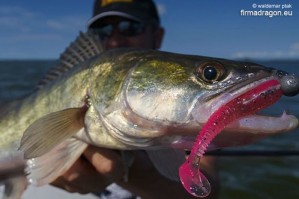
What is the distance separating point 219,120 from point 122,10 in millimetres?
2368

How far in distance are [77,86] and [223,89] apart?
0.71 m

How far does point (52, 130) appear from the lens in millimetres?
1819

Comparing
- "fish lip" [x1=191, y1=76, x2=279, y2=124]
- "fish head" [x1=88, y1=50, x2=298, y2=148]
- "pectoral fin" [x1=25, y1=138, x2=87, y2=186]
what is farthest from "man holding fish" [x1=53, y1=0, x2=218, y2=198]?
"fish lip" [x1=191, y1=76, x2=279, y2=124]

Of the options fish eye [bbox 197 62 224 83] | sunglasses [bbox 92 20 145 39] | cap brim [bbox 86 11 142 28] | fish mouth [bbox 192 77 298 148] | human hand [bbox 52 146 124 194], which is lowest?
human hand [bbox 52 146 124 194]

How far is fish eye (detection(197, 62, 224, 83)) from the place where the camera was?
157 centimetres

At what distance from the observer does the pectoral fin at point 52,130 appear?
179cm

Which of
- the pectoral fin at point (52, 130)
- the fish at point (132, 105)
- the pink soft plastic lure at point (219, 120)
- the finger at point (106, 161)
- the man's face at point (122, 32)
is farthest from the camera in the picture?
the man's face at point (122, 32)

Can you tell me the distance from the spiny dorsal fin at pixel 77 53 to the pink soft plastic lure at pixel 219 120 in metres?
0.86

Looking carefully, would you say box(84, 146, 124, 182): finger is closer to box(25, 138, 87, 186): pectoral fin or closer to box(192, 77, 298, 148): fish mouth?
box(25, 138, 87, 186): pectoral fin

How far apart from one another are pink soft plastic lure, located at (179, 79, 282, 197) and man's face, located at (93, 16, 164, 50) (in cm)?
234

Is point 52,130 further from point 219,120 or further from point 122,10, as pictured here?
point 122,10

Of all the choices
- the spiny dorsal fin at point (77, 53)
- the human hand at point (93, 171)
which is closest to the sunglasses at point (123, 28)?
the spiny dorsal fin at point (77, 53)

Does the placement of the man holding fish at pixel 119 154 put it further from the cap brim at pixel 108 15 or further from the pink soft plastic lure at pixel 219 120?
the pink soft plastic lure at pixel 219 120

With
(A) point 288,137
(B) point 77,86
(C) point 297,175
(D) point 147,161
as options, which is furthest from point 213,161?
(A) point 288,137
